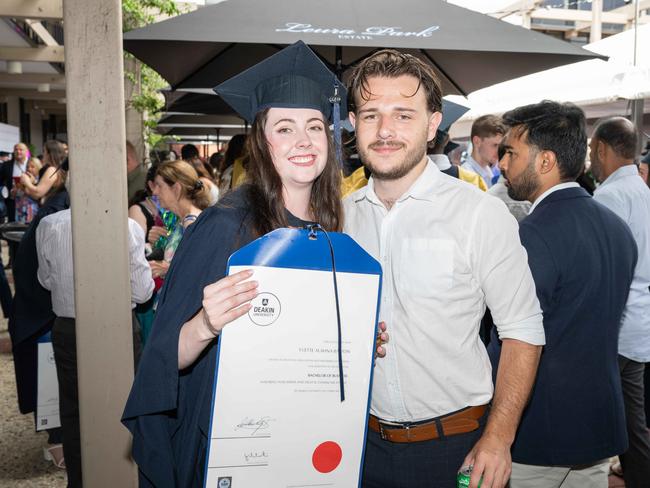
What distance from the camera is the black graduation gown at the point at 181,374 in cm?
167

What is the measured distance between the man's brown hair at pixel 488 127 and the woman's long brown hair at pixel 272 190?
13.3ft

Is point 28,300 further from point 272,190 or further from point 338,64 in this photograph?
point 338,64

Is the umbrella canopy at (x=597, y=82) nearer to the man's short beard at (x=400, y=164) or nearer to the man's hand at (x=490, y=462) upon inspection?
the man's short beard at (x=400, y=164)

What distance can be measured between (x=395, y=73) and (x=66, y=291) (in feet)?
7.32

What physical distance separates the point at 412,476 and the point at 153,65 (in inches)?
144

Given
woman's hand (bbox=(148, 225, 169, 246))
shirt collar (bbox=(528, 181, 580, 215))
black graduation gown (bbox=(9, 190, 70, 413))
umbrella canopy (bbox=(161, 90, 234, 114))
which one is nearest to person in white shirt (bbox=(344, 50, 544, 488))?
shirt collar (bbox=(528, 181, 580, 215))

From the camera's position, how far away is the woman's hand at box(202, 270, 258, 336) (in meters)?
1.54

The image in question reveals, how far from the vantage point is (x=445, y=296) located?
183 centimetres

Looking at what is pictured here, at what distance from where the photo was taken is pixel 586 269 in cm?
235

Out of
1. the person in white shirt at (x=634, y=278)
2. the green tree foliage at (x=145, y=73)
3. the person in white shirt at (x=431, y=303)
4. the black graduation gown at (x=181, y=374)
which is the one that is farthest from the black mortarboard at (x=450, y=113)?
the green tree foliage at (x=145, y=73)

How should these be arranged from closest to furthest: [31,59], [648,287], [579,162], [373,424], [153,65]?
[373,424] < [579,162] < [648,287] < [153,65] < [31,59]

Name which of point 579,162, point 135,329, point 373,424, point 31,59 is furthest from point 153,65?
point 31,59

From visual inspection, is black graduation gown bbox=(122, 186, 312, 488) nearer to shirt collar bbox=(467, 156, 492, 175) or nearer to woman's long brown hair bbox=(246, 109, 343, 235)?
woman's long brown hair bbox=(246, 109, 343, 235)

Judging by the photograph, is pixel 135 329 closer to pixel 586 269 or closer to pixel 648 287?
pixel 586 269
